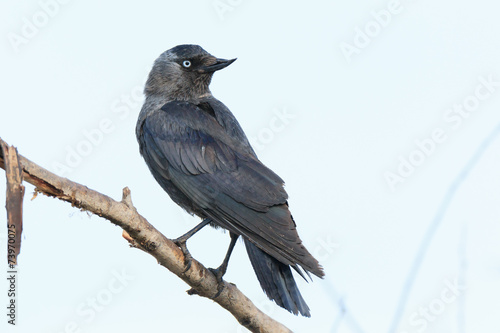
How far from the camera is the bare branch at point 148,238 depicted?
3564mm

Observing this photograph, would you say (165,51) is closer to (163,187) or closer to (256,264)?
(163,187)

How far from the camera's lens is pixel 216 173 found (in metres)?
5.27

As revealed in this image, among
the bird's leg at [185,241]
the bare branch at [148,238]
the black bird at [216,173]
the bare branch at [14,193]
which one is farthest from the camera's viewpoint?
the black bird at [216,173]

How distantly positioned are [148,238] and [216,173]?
4.66 ft

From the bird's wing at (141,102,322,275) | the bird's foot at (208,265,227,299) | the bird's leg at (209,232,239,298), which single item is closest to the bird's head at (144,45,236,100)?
the bird's wing at (141,102,322,275)

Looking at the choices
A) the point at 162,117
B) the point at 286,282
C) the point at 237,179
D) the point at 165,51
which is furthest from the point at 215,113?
the point at 286,282

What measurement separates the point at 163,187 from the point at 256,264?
1.27 metres

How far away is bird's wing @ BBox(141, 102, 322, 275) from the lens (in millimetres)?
4719

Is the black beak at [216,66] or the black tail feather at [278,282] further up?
the black beak at [216,66]

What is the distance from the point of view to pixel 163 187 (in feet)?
18.5

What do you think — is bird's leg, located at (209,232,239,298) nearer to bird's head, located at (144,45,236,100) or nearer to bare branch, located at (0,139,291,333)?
bare branch, located at (0,139,291,333)

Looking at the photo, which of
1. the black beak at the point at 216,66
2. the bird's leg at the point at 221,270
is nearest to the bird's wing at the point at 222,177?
the bird's leg at the point at 221,270

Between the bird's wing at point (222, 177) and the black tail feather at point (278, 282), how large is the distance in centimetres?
22

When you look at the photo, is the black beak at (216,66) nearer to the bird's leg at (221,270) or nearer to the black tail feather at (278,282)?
the bird's leg at (221,270)
